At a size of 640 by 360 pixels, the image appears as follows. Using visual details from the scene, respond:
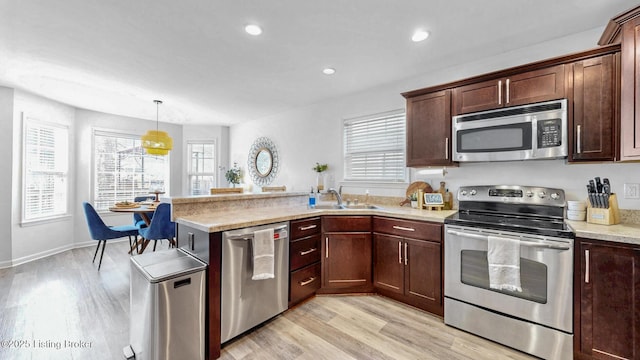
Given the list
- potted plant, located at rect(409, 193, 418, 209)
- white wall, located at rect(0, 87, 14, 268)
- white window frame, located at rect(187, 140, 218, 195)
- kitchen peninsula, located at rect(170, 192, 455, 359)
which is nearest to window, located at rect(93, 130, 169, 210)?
white window frame, located at rect(187, 140, 218, 195)

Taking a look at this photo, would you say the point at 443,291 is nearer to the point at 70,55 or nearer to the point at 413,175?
the point at 413,175

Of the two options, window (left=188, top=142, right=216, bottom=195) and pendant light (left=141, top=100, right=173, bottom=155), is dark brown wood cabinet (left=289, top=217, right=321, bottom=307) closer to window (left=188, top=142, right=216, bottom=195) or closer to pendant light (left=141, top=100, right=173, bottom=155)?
pendant light (left=141, top=100, right=173, bottom=155)

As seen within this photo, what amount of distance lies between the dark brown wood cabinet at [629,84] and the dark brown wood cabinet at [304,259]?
7.98 ft

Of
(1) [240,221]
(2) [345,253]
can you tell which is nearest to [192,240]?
(1) [240,221]

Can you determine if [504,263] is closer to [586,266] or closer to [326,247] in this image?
[586,266]

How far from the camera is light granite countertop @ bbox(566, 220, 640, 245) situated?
60.1 inches

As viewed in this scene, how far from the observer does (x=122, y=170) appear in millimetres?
5254

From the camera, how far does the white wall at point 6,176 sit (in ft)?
11.8

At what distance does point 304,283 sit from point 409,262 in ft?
3.49

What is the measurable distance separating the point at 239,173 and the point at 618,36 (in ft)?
18.6

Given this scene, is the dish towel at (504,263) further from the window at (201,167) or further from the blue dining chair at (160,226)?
the window at (201,167)

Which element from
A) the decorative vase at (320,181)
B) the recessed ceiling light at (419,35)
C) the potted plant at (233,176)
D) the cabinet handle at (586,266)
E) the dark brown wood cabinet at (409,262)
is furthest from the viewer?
the potted plant at (233,176)

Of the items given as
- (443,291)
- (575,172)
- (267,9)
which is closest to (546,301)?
(443,291)

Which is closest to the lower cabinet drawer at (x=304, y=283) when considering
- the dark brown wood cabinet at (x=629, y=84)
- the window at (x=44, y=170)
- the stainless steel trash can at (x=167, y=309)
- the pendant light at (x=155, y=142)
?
the stainless steel trash can at (x=167, y=309)
